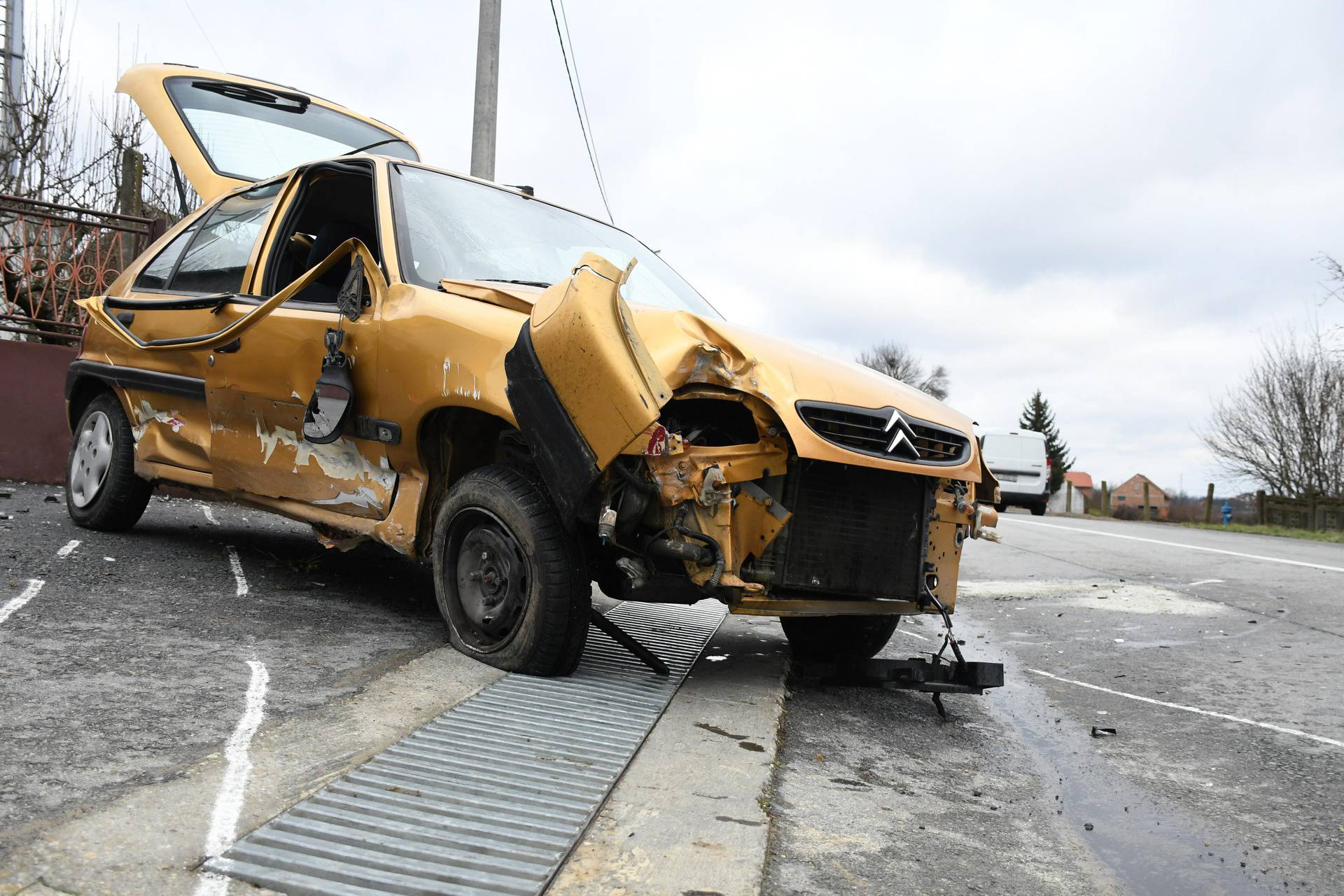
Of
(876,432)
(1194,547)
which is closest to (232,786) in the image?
(876,432)

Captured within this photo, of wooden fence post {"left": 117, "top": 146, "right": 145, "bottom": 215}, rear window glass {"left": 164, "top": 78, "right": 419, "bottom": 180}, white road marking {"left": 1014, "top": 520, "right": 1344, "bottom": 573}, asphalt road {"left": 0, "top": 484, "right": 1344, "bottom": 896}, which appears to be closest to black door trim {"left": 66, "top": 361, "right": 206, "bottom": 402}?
asphalt road {"left": 0, "top": 484, "right": 1344, "bottom": 896}

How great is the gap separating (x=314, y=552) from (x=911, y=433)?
391 cm

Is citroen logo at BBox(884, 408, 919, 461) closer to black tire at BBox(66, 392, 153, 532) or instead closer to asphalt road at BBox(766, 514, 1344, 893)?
asphalt road at BBox(766, 514, 1344, 893)

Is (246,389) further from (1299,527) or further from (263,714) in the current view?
(1299,527)

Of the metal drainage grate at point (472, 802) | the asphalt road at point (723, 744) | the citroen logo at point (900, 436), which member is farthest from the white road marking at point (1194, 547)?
the metal drainage grate at point (472, 802)

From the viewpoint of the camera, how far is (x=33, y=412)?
8.67m

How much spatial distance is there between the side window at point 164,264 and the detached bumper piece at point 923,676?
4127 millimetres

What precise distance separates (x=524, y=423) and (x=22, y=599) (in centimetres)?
225

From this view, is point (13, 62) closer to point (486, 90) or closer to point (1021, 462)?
point (486, 90)

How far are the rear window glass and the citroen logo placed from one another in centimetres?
412

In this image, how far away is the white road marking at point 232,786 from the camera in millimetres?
2010

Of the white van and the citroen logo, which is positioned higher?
the white van

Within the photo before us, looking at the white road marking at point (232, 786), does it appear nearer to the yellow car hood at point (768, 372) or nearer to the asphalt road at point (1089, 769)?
the asphalt road at point (1089, 769)

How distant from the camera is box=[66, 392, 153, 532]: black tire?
5789mm
